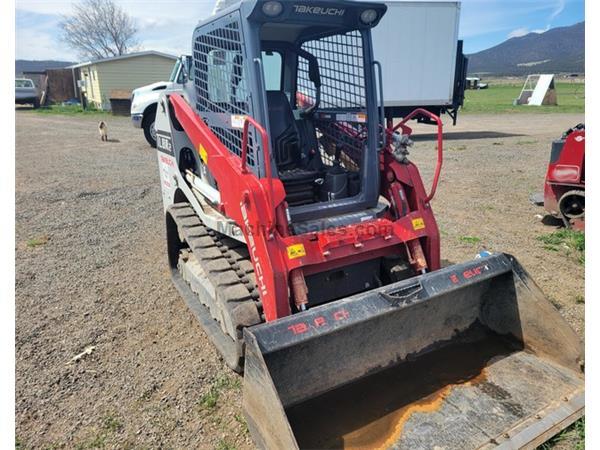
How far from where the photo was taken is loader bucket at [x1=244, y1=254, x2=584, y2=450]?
2.62 meters

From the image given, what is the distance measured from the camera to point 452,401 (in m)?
2.94

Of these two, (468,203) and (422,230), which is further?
(468,203)

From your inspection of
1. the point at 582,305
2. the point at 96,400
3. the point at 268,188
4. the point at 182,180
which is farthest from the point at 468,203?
the point at 96,400

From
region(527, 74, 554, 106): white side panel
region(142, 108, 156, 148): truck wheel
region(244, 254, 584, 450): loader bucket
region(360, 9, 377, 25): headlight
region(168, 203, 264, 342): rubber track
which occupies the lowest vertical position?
region(244, 254, 584, 450): loader bucket

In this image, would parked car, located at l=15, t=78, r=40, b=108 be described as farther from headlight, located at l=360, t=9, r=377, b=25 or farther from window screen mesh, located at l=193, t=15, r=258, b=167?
headlight, located at l=360, t=9, r=377, b=25

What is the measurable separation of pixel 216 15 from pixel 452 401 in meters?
3.25

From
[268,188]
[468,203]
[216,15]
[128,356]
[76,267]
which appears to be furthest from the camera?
[468,203]

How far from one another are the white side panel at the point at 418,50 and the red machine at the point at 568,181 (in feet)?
30.0

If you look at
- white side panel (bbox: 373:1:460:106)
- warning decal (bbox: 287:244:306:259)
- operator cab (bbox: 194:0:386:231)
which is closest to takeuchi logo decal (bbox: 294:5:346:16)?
operator cab (bbox: 194:0:386:231)

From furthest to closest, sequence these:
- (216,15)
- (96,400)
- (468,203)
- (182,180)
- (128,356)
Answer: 1. (468,203)
2. (182,180)
3. (128,356)
4. (216,15)
5. (96,400)

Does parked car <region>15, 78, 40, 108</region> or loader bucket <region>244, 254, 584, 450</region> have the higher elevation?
parked car <region>15, 78, 40, 108</region>

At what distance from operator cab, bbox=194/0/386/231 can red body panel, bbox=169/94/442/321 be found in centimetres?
17

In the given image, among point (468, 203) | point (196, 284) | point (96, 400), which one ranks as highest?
point (468, 203)

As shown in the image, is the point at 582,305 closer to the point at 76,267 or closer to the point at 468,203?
the point at 468,203
